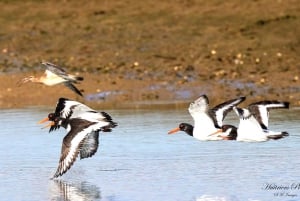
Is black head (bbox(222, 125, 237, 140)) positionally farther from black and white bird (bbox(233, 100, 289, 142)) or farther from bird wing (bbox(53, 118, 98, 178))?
bird wing (bbox(53, 118, 98, 178))

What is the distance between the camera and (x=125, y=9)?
80.1 ft

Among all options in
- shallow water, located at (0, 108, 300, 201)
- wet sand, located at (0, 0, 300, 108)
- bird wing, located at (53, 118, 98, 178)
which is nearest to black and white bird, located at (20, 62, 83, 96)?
shallow water, located at (0, 108, 300, 201)

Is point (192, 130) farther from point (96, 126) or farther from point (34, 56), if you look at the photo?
point (34, 56)

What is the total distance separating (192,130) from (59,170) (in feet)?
6.45

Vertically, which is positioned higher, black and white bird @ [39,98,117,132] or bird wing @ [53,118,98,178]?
black and white bird @ [39,98,117,132]

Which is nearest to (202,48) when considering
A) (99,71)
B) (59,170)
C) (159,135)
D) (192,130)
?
(99,71)

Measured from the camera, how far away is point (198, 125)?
13625 millimetres

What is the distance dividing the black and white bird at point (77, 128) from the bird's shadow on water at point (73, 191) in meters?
0.19

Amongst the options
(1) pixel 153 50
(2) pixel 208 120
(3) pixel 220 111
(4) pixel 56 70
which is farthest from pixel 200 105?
(1) pixel 153 50

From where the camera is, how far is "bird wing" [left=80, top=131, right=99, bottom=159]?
545 inches

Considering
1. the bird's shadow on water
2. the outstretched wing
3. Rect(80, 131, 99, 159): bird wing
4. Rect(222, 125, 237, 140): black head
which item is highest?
the outstretched wing

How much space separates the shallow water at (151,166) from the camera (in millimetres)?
12148

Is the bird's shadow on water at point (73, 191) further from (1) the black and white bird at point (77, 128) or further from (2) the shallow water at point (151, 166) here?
(1) the black and white bird at point (77, 128)

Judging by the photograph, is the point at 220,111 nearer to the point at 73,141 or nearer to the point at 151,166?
the point at 151,166
